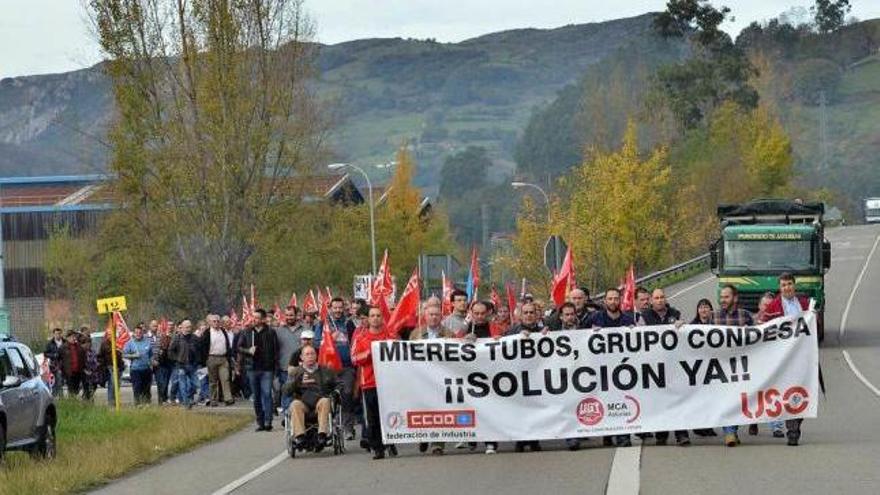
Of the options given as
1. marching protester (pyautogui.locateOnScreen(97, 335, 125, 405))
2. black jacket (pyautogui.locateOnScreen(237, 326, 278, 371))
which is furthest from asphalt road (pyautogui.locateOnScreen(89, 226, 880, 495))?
marching protester (pyautogui.locateOnScreen(97, 335, 125, 405))

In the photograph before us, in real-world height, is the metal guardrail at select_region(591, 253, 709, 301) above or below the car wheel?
below

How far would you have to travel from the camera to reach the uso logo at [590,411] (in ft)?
69.5

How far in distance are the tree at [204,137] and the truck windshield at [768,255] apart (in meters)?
13.6

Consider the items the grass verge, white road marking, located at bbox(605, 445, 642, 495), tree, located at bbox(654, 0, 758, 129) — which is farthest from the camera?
tree, located at bbox(654, 0, 758, 129)

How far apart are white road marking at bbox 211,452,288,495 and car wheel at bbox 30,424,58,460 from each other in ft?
9.69

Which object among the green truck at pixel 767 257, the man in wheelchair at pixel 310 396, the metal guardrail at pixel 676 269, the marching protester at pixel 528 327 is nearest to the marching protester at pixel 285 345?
the man in wheelchair at pixel 310 396

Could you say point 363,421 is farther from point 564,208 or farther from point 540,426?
point 564,208

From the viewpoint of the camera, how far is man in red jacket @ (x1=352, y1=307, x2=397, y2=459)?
21.5 metres

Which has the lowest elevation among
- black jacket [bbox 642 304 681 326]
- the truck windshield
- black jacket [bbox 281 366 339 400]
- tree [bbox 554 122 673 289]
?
tree [bbox 554 122 673 289]

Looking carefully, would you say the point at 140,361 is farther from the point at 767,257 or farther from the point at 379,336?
the point at 379,336

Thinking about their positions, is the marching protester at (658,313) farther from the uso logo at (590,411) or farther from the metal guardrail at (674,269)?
the metal guardrail at (674,269)

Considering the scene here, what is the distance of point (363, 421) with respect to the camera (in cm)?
2253

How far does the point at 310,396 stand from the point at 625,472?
220 inches

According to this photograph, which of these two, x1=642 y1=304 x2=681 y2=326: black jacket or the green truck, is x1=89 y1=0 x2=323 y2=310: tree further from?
x1=642 y1=304 x2=681 y2=326: black jacket
